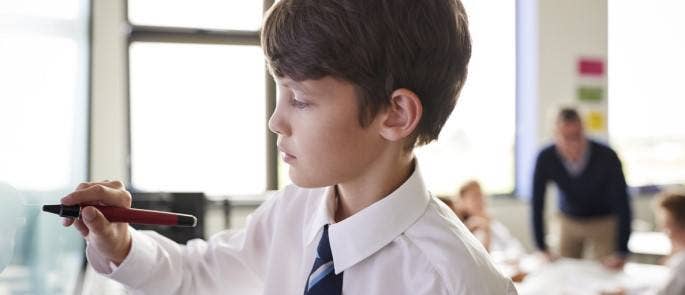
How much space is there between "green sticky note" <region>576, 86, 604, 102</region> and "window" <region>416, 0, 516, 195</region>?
0.52m

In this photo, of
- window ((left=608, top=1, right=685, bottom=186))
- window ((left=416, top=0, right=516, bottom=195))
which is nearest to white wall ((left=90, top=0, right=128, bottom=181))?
window ((left=416, top=0, right=516, bottom=195))

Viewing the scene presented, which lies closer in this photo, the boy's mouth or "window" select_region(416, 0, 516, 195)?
the boy's mouth

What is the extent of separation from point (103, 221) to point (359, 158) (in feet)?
1.06

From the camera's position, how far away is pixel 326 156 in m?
0.88

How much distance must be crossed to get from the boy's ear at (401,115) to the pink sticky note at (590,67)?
197 inches

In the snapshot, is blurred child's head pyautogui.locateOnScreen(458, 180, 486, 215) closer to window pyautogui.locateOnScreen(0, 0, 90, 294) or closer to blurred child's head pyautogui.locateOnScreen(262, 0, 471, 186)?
window pyautogui.locateOnScreen(0, 0, 90, 294)

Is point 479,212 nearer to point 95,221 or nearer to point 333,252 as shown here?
point 333,252

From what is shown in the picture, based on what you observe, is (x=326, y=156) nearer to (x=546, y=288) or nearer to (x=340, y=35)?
(x=340, y=35)

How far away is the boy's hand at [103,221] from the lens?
800 millimetres

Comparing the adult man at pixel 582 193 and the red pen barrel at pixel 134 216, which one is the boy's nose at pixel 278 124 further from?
the adult man at pixel 582 193

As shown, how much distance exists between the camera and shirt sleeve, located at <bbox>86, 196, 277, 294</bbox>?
0.93 m

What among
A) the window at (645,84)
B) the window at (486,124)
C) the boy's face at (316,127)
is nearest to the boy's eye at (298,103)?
the boy's face at (316,127)

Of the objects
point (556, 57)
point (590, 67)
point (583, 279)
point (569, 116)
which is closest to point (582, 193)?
point (569, 116)

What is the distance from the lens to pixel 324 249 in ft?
3.12
